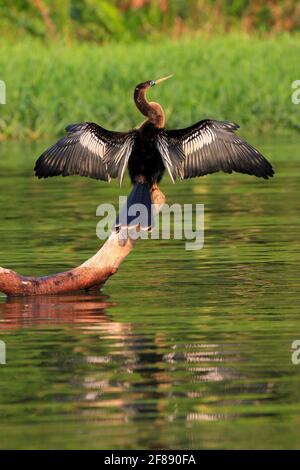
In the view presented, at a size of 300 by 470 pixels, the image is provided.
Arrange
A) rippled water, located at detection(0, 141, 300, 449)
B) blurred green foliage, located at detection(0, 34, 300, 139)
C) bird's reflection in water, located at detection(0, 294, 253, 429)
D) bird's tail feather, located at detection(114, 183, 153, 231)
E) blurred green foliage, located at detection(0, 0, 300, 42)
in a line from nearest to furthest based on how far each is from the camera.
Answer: rippled water, located at detection(0, 141, 300, 449), bird's reflection in water, located at detection(0, 294, 253, 429), bird's tail feather, located at detection(114, 183, 153, 231), blurred green foliage, located at detection(0, 34, 300, 139), blurred green foliage, located at detection(0, 0, 300, 42)

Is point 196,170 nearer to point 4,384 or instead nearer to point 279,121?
point 4,384

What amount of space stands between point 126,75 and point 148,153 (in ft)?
56.7

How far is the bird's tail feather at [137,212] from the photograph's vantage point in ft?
41.0

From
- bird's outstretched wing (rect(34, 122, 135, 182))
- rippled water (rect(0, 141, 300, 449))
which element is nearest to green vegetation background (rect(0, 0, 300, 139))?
rippled water (rect(0, 141, 300, 449))

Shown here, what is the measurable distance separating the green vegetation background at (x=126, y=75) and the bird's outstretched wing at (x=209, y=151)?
1512cm

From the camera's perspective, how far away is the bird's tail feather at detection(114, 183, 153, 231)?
41.0 feet

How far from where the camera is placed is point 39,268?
46.0 feet

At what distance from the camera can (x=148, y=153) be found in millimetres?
12672

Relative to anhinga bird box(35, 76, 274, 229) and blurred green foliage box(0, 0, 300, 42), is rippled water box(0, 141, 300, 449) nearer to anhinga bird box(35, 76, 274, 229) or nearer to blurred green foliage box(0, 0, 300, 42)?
anhinga bird box(35, 76, 274, 229)

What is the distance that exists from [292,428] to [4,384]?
1.74 m

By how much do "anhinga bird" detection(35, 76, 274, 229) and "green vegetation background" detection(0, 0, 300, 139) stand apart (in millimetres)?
14979

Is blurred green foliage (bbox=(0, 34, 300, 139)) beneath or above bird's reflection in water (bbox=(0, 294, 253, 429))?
above

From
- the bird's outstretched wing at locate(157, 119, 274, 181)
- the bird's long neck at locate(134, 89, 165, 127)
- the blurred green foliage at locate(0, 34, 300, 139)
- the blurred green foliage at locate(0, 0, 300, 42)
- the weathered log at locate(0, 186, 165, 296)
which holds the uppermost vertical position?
the blurred green foliage at locate(0, 0, 300, 42)
